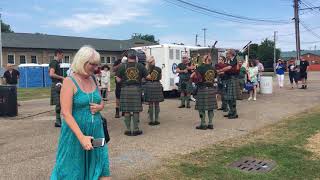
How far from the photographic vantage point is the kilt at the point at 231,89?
12.2m

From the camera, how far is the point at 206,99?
10.4 meters

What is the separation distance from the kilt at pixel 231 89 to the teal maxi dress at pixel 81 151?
8.19 meters

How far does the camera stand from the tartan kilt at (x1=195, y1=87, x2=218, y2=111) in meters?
10.4

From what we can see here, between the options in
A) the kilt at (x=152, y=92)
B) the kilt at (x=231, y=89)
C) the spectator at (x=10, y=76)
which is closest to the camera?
the kilt at (x=152, y=92)

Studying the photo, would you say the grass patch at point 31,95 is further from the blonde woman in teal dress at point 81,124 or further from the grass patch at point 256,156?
the blonde woman in teal dress at point 81,124

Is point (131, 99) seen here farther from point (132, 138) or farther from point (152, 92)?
point (152, 92)

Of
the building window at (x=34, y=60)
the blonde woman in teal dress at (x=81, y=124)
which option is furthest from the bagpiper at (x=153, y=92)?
the building window at (x=34, y=60)

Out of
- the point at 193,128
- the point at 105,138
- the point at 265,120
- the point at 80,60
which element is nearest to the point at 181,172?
the point at 105,138

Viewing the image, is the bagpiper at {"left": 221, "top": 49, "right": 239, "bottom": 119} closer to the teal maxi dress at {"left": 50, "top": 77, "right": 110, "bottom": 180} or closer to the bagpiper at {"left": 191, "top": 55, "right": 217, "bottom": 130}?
the bagpiper at {"left": 191, "top": 55, "right": 217, "bottom": 130}

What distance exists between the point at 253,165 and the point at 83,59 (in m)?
4.02

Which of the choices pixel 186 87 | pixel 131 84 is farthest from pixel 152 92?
pixel 186 87

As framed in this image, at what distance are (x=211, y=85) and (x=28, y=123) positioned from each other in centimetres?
499

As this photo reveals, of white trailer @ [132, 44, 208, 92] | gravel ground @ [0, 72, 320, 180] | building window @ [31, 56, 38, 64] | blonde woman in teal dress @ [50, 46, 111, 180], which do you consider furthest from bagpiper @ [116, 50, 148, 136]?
building window @ [31, 56, 38, 64]

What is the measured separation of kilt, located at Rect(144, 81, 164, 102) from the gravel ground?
0.65 meters
